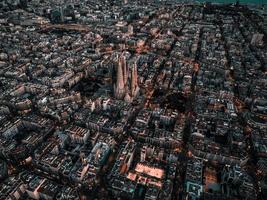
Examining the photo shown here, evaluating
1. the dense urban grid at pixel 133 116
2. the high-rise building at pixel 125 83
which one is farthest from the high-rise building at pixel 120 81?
the dense urban grid at pixel 133 116

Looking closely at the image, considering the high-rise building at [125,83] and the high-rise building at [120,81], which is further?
the high-rise building at [125,83]

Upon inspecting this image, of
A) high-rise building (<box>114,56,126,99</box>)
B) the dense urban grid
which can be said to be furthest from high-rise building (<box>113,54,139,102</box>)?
the dense urban grid

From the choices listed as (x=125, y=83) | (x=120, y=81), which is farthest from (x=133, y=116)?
(x=120, y=81)

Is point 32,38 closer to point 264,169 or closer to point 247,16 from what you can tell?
point 264,169

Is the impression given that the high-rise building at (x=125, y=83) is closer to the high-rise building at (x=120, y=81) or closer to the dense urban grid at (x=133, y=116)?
the high-rise building at (x=120, y=81)

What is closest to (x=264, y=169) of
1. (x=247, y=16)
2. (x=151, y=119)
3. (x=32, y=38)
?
(x=151, y=119)

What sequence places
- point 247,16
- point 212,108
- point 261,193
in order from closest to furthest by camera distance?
point 261,193 → point 212,108 → point 247,16

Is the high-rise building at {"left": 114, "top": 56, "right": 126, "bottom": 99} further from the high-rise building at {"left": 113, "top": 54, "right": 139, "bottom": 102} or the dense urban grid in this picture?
the dense urban grid

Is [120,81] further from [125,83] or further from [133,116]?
[133,116]
